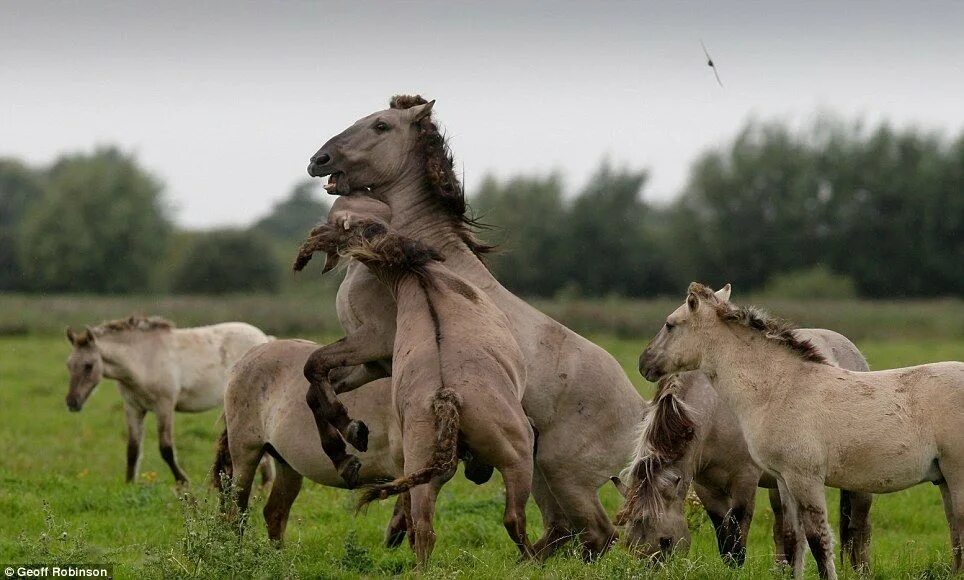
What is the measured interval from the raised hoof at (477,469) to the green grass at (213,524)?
0.50 metres

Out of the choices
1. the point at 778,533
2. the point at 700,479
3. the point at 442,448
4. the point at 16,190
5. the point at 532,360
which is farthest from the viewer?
the point at 16,190

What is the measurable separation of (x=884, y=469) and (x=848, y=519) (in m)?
1.82

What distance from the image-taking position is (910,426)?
252 inches

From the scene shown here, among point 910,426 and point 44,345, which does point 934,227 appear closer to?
point 44,345

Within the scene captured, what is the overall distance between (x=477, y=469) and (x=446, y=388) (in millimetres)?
703

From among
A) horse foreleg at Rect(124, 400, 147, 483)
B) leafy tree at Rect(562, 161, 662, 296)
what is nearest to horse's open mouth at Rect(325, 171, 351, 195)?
horse foreleg at Rect(124, 400, 147, 483)

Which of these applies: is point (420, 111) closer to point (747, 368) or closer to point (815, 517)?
point (747, 368)

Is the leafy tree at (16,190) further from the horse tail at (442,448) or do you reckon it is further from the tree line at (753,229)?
the horse tail at (442,448)

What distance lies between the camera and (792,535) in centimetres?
691

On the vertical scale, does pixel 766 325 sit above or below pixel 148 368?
above

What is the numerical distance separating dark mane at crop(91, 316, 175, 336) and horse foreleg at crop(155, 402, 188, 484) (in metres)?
1.21

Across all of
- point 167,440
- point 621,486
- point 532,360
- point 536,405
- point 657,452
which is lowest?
point 167,440

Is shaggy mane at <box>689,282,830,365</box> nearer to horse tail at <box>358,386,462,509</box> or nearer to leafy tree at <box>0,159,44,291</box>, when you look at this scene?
horse tail at <box>358,386,462,509</box>

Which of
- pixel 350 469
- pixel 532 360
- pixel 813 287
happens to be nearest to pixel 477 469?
pixel 532 360
